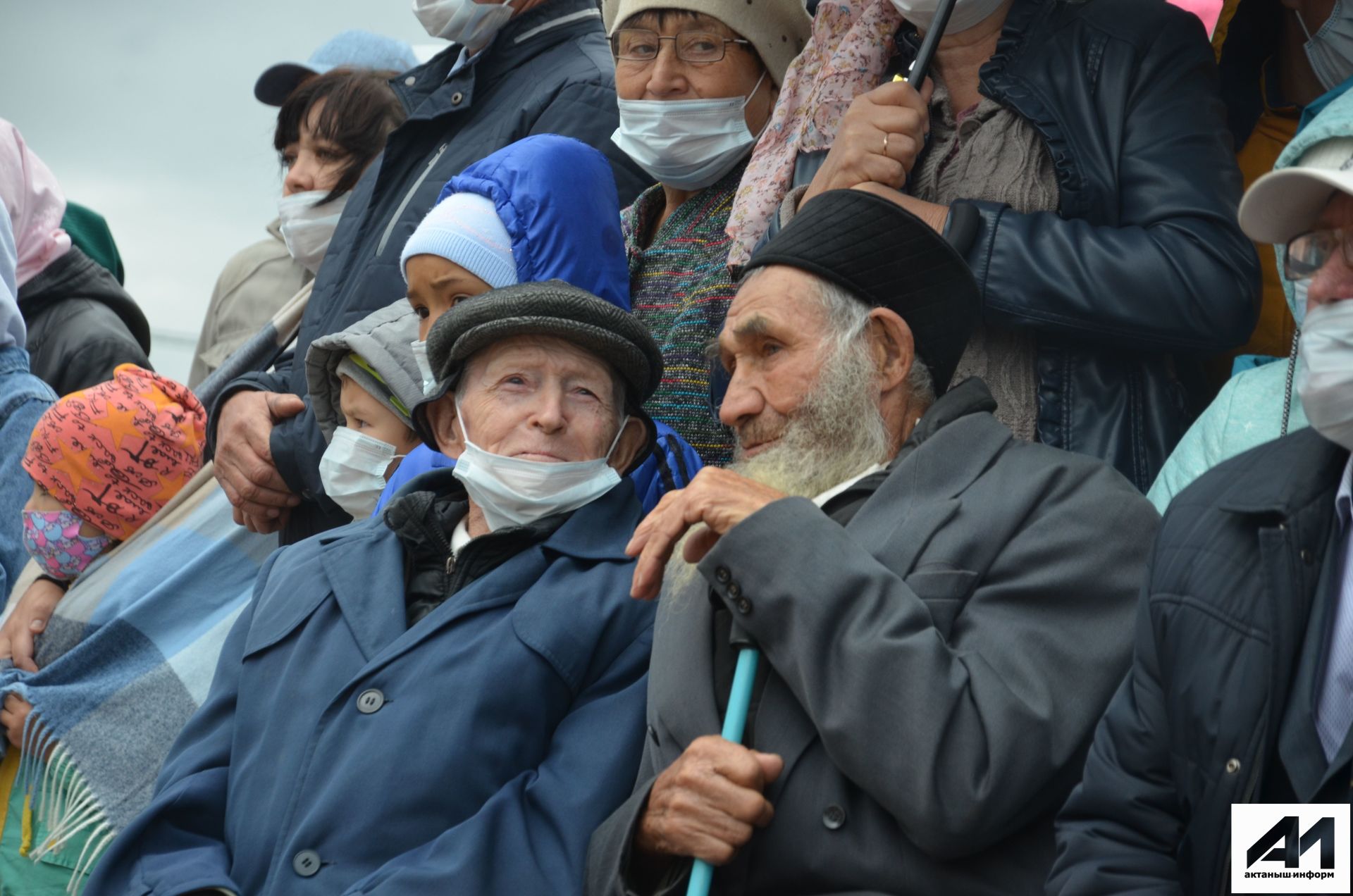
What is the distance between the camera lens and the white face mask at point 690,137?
5.16 meters

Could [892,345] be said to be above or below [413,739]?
above

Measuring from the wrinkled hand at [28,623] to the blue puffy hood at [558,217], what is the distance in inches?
83.7

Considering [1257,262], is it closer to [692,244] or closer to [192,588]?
[692,244]

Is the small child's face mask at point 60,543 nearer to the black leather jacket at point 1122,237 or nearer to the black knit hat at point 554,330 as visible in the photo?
the black knit hat at point 554,330

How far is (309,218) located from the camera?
663 cm

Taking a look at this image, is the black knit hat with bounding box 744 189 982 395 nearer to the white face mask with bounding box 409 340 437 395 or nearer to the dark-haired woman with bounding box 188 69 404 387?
the white face mask with bounding box 409 340 437 395

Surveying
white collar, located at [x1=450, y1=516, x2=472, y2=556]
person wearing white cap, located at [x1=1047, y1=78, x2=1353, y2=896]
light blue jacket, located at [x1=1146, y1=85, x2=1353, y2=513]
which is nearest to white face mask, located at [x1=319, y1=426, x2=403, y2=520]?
white collar, located at [x1=450, y1=516, x2=472, y2=556]

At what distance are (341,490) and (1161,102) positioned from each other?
2.48m

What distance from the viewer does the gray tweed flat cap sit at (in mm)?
4055

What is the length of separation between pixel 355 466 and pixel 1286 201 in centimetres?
288

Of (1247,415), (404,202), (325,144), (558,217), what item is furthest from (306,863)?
(325,144)

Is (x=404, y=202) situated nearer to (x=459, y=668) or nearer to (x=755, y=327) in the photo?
(x=755, y=327)

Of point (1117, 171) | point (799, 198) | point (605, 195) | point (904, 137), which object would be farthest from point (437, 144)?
point (1117, 171)
